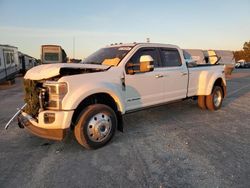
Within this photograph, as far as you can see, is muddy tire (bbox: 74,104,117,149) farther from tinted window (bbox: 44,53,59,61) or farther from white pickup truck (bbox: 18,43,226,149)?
tinted window (bbox: 44,53,59,61)

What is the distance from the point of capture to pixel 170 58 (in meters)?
6.10

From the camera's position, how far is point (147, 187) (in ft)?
9.98

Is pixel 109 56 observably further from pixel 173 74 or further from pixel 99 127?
pixel 99 127

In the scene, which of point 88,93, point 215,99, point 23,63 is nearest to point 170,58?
point 215,99

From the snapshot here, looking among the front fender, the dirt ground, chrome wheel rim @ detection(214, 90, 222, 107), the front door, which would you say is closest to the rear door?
the front door

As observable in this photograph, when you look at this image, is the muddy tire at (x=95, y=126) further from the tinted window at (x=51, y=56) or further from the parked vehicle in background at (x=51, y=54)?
the tinted window at (x=51, y=56)

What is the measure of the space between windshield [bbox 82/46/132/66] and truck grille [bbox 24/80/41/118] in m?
1.55

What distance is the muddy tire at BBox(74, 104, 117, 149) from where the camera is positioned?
4.16 meters

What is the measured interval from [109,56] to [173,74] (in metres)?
1.70

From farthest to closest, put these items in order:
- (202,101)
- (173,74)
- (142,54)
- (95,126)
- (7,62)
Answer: (7,62) < (202,101) < (173,74) < (142,54) < (95,126)

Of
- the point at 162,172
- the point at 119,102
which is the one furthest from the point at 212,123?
the point at 162,172

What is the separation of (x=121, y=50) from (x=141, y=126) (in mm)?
1865

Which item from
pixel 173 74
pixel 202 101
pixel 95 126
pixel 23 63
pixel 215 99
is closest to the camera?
pixel 95 126

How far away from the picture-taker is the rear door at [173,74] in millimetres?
5859
